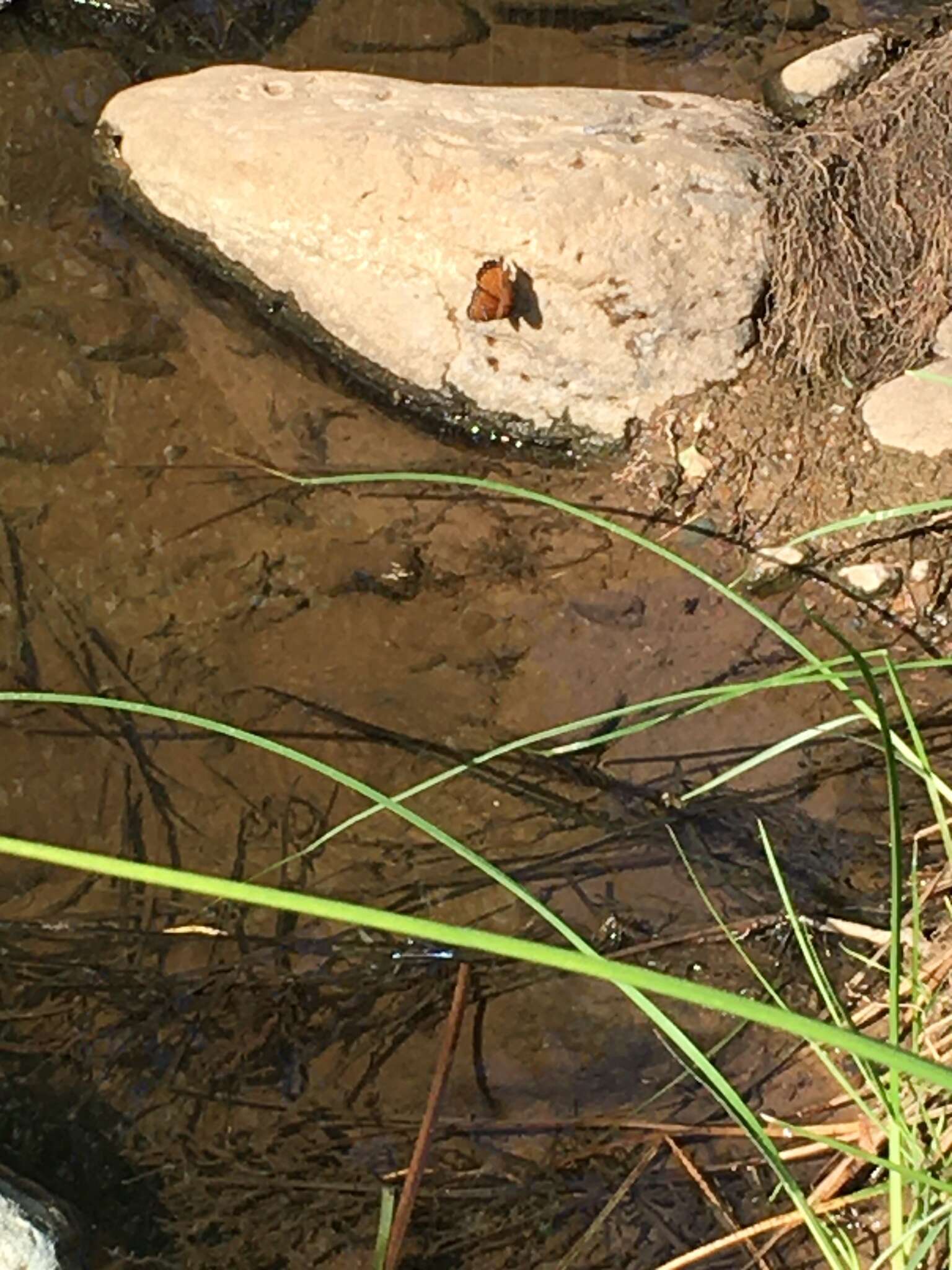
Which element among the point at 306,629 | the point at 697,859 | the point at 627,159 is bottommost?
the point at 697,859

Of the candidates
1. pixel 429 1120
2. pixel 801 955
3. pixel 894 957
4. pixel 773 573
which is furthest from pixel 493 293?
pixel 894 957

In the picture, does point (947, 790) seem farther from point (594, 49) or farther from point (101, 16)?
point (101, 16)

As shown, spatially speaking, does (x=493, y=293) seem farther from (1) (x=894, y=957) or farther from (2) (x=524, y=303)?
(1) (x=894, y=957)

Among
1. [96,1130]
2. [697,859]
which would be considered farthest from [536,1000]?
[96,1130]

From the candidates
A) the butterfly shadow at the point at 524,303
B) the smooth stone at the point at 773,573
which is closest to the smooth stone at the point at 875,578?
the smooth stone at the point at 773,573

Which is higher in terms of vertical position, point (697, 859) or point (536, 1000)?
point (697, 859)

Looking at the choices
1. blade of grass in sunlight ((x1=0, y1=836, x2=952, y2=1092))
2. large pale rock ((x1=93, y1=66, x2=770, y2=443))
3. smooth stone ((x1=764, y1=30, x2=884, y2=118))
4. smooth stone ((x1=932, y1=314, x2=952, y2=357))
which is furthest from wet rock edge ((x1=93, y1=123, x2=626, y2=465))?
blade of grass in sunlight ((x1=0, y1=836, x2=952, y2=1092))

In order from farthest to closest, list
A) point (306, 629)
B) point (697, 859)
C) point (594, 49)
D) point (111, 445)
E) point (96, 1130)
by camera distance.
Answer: point (594, 49) < point (111, 445) < point (306, 629) < point (697, 859) < point (96, 1130)
